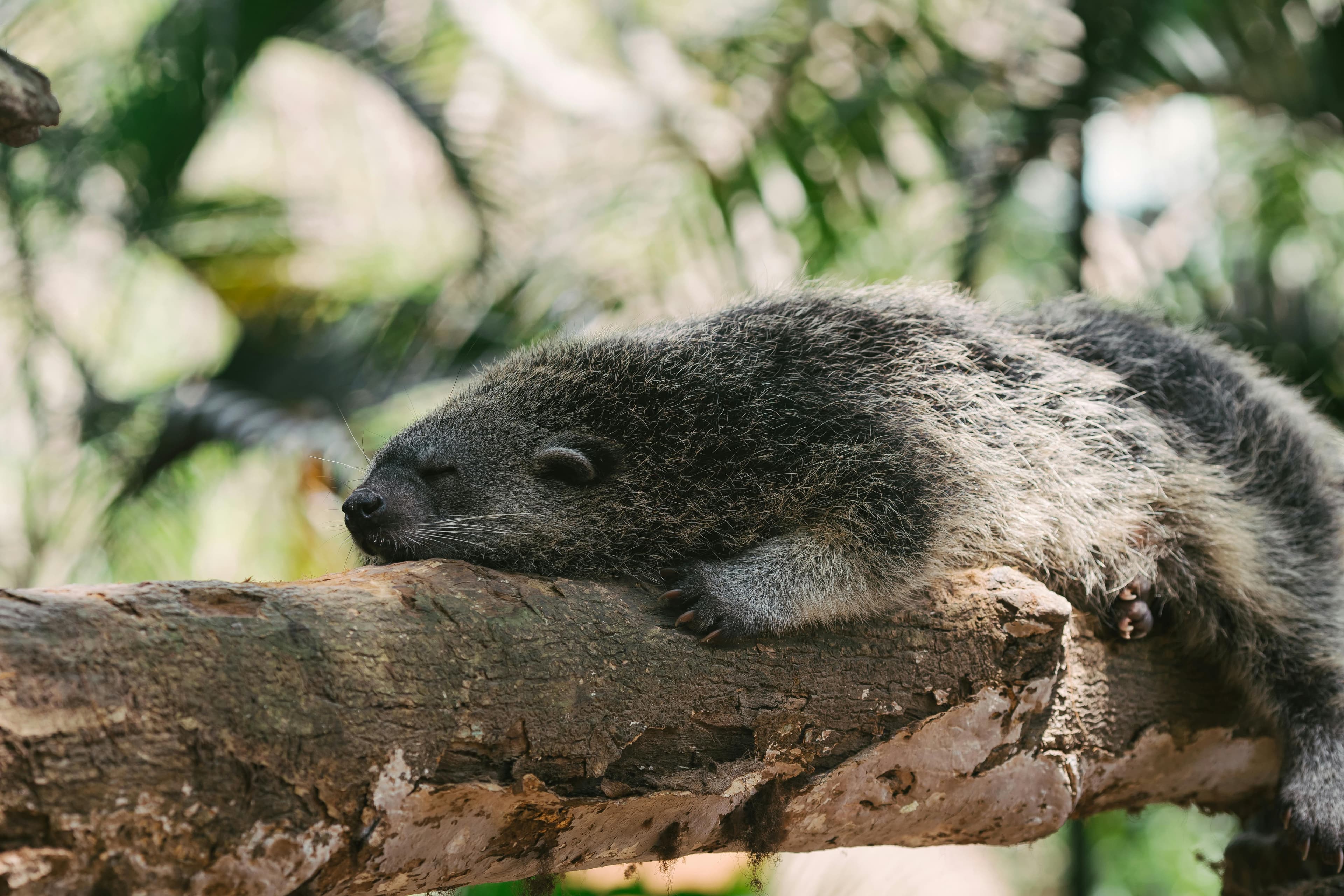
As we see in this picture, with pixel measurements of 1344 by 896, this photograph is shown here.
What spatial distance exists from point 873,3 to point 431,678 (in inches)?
220

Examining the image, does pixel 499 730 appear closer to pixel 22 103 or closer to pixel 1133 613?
pixel 22 103

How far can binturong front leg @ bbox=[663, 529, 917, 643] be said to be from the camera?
2693 mm

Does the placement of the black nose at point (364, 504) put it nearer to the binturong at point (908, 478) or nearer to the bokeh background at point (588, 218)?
the binturong at point (908, 478)

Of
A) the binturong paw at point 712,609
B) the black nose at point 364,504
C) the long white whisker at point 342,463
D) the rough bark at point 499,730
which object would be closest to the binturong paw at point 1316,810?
the rough bark at point 499,730

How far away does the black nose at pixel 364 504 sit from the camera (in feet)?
10.3

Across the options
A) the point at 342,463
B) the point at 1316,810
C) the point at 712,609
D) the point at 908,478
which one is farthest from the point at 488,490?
the point at 1316,810

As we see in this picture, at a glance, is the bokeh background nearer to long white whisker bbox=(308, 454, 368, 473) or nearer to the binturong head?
long white whisker bbox=(308, 454, 368, 473)

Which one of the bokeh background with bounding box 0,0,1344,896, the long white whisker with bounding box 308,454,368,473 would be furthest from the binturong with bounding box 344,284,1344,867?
the bokeh background with bounding box 0,0,1344,896

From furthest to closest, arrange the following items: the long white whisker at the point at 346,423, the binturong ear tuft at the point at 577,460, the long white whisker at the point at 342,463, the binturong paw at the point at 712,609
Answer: the long white whisker at the point at 346,423 → the long white whisker at the point at 342,463 → the binturong ear tuft at the point at 577,460 → the binturong paw at the point at 712,609

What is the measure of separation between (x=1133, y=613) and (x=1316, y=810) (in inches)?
32.9

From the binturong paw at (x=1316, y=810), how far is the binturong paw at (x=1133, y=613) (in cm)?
69

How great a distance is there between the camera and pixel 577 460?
10.9 feet

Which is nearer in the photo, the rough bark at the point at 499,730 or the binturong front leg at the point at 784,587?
the rough bark at the point at 499,730

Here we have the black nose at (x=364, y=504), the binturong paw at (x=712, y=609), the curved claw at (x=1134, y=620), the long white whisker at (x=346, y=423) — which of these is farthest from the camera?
the long white whisker at (x=346, y=423)
